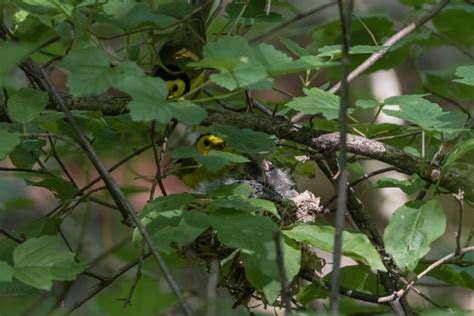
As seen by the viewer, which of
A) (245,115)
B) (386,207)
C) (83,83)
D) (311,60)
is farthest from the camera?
(386,207)

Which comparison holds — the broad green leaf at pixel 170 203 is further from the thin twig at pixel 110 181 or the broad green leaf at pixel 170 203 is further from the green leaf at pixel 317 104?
the green leaf at pixel 317 104

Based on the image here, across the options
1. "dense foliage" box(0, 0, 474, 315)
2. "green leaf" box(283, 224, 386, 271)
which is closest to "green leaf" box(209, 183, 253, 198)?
"dense foliage" box(0, 0, 474, 315)

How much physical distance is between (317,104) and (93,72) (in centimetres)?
46

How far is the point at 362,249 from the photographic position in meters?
1.59

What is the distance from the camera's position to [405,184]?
1.86 m

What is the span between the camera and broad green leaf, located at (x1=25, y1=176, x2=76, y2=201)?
2.00m

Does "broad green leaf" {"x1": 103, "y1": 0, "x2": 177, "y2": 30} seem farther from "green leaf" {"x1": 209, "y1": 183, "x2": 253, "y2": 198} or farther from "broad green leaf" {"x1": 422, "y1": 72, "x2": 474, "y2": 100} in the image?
"broad green leaf" {"x1": 422, "y1": 72, "x2": 474, "y2": 100}

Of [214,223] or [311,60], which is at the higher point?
[311,60]

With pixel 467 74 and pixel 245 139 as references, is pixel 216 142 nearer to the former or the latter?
pixel 245 139

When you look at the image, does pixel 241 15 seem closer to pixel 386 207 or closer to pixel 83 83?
pixel 83 83

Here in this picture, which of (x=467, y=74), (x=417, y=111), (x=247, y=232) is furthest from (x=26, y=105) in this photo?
(x=467, y=74)

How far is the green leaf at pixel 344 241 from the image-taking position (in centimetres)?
157

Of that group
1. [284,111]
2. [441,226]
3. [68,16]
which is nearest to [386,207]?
[284,111]

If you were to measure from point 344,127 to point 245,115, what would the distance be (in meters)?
0.72
